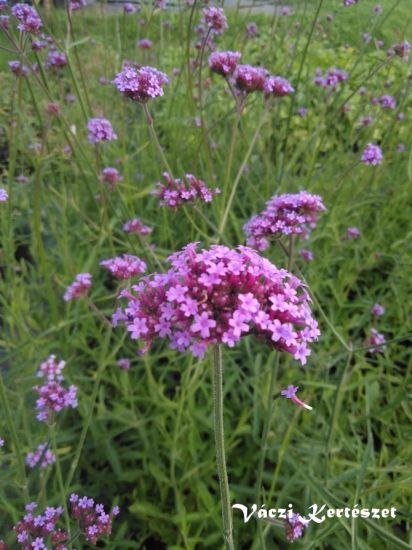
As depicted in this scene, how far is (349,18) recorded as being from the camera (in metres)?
4.30

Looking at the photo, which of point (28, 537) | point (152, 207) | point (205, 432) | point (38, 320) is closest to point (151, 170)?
point (152, 207)

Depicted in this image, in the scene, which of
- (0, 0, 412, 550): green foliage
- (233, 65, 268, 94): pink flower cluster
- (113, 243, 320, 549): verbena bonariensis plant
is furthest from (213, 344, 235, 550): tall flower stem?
(233, 65, 268, 94): pink flower cluster

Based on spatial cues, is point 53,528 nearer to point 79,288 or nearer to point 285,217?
point 79,288

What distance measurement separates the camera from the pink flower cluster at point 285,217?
1.29 metres

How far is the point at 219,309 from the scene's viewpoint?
0.76 metres

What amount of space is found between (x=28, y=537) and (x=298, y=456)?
2.94ft

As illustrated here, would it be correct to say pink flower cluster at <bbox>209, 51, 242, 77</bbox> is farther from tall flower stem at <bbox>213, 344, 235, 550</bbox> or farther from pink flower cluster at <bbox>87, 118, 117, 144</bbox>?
tall flower stem at <bbox>213, 344, 235, 550</bbox>

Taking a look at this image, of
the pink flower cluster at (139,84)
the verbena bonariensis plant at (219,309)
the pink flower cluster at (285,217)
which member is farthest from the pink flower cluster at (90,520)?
the pink flower cluster at (139,84)

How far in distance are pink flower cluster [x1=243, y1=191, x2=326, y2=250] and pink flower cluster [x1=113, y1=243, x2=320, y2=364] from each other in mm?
458

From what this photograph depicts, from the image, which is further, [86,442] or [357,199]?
[357,199]

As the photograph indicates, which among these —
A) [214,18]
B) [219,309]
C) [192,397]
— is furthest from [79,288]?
[214,18]

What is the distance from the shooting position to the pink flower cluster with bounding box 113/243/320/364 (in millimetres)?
732

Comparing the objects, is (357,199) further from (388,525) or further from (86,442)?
(86,442)

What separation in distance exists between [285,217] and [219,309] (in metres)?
0.62
